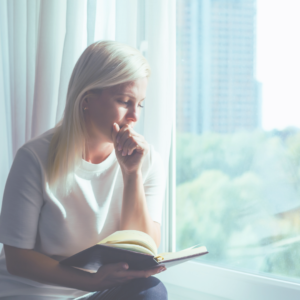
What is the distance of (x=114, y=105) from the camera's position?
92cm

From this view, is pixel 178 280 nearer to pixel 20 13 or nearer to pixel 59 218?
pixel 59 218

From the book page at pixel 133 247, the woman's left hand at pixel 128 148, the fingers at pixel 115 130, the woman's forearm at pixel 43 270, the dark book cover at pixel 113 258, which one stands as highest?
the fingers at pixel 115 130

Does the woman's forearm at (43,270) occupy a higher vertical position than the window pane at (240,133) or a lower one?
lower

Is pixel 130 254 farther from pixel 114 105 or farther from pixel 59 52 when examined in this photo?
pixel 59 52

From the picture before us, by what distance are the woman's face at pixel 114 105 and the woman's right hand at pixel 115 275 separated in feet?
1.23

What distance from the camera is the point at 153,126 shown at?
45.0 inches

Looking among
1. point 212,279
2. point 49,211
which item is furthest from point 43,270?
point 212,279

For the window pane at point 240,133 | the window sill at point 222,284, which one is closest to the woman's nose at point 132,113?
the window pane at point 240,133

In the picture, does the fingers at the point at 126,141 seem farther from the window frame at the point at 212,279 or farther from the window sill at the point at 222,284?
the window sill at the point at 222,284

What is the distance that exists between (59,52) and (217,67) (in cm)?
66

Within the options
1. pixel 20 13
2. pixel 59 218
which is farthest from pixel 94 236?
pixel 20 13

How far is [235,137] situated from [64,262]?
778 millimetres

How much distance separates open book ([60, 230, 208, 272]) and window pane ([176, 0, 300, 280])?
520mm

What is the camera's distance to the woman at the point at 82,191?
83 cm
